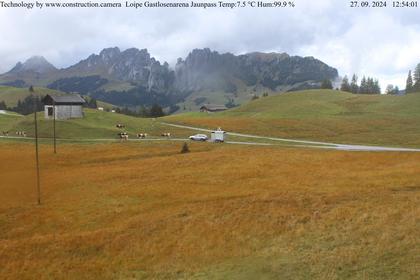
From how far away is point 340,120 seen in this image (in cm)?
13412

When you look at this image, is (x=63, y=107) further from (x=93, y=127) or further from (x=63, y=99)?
(x=93, y=127)

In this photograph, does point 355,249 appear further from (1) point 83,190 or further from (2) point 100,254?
(1) point 83,190

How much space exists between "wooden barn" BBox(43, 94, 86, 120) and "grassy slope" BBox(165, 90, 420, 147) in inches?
1270

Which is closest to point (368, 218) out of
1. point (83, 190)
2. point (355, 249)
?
point (355, 249)

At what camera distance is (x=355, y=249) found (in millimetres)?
28344

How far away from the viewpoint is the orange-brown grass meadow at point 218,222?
91.5ft

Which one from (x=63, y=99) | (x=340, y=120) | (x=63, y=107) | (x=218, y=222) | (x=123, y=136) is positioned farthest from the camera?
(x=340, y=120)

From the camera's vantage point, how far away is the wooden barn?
381 feet

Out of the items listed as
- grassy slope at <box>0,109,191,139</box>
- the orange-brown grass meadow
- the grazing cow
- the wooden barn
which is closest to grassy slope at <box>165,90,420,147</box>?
grassy slope at <box>0,109,191,139</box>

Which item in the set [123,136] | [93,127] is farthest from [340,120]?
[93,127]

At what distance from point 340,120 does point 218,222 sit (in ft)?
348

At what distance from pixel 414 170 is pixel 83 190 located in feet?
121

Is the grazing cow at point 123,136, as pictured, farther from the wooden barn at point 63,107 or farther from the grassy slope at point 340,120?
the grassy slope at point 340,120

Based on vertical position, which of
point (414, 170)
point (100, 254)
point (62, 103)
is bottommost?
point (100, 254)
